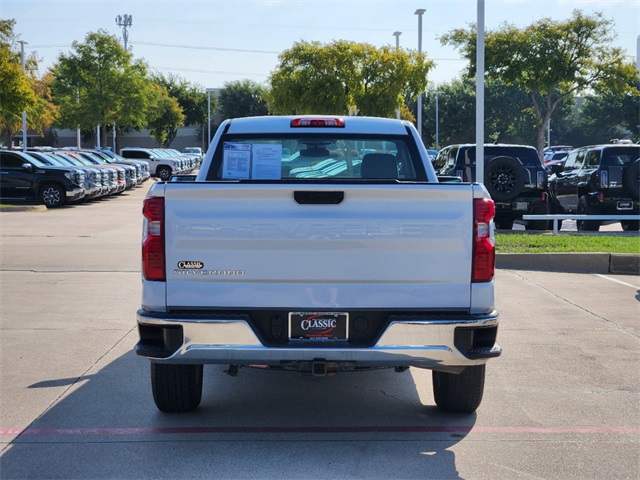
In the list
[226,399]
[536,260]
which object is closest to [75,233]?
[536,260]

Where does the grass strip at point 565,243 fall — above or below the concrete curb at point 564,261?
above

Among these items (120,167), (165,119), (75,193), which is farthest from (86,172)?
(165,119)

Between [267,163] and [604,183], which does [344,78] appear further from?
[267,163]

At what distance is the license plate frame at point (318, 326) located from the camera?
518 centimetres

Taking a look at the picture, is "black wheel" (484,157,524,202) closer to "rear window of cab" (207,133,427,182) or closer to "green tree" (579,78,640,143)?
"rear window of cab" (207,133,427,182)

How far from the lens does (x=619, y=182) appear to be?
18734 mm

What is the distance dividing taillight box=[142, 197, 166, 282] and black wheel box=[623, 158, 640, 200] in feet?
49.8

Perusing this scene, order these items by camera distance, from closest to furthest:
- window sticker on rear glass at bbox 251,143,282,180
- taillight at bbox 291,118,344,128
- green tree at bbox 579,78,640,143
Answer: window sticker on rear glass at bbox 251,143,282,180
taillight at bbox 291,118,344,128
green tree at bbox 579,78,640,143

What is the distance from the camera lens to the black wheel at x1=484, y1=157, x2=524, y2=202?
1819cm

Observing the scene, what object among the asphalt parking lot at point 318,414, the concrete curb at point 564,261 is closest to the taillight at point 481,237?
the asphalt parking lot at point 318,414

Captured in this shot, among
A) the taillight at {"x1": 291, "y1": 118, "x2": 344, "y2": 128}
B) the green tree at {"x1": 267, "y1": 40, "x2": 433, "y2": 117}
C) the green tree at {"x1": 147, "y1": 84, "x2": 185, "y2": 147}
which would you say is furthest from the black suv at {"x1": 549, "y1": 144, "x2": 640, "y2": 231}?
the green tree at {"x1": 147, "y1": 84, "x2": 185, "y2": 147}

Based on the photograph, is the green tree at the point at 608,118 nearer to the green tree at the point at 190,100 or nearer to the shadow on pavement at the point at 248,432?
the green tree at the point at 190,100

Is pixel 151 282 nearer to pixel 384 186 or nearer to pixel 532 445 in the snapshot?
pixel 384 186

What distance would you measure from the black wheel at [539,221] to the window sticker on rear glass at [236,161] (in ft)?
42.9
